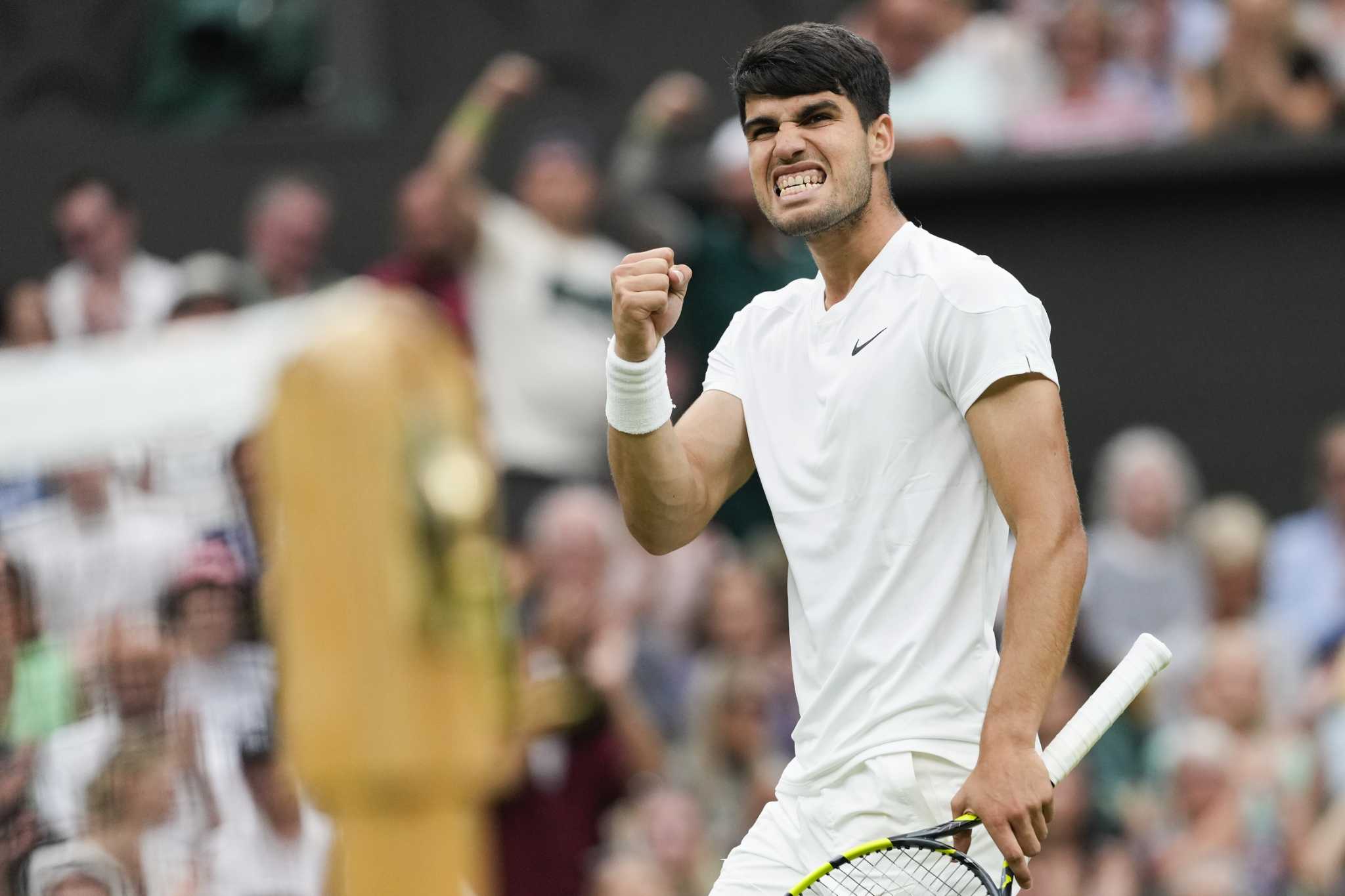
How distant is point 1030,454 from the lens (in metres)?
3.49

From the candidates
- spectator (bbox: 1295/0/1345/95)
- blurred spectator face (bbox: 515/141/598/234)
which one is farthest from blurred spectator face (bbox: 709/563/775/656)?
spectator (bbox: 1295/0/1345/95)

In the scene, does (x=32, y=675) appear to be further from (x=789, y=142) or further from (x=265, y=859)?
(x=789, y=142)

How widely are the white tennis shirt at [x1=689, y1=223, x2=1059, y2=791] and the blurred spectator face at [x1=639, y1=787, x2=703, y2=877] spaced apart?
3063 mm

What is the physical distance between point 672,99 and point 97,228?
7.16 ft

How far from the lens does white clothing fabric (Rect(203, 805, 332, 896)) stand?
18.5 ft

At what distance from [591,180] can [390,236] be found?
2.94ft

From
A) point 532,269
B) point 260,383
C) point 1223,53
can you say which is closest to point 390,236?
point 532,269

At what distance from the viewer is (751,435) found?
3.94 m

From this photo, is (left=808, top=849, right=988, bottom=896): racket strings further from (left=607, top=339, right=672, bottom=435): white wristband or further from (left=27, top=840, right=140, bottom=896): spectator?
(left=27, top=840, right=140, bottom=896): spectator

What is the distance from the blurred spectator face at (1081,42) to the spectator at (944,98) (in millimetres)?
293

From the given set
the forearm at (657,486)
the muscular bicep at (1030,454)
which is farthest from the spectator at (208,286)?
the muscular bicep at (1030,454)

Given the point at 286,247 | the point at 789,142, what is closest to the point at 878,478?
the point at 789,142

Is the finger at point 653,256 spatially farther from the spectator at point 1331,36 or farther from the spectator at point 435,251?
the spectator at point 1331,36

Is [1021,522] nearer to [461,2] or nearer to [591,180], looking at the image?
[591,180]
